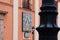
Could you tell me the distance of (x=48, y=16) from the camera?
377 cm

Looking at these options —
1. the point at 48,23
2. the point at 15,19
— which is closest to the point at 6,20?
the point at 15,19

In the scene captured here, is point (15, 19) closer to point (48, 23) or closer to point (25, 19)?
point (25, 19)

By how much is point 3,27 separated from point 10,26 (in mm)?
726

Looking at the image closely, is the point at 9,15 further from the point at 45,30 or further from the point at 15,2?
the point at 45,30

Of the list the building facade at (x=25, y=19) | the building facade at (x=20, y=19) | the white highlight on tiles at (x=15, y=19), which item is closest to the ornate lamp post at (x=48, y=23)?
the building facade at (x=20, y=19)

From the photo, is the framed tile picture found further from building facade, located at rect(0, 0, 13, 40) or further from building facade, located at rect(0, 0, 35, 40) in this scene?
building facade, located at rect(0, 0, 13, 40)

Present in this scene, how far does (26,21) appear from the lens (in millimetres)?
19375

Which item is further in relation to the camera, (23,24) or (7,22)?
(23,24)

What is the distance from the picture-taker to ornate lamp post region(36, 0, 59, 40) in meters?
3.70

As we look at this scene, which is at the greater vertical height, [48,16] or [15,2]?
[15,2]

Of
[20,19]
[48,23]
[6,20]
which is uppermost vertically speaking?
[20,19]

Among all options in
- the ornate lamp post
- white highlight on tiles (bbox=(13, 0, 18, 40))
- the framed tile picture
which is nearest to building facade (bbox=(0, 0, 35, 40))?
the framed tile picture

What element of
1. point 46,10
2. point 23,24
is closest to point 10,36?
point 23,24

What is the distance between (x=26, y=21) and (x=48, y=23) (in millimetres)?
15652
